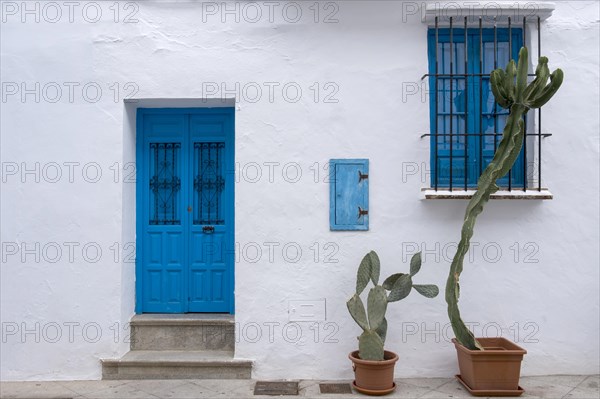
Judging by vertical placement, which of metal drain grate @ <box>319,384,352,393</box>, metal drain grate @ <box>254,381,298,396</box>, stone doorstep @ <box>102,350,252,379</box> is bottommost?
metal drain grate @ <box>254,381,298,396</box>

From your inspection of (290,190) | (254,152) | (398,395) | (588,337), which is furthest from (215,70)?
(588,337)

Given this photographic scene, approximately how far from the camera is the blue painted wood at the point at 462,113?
→ 193 inches

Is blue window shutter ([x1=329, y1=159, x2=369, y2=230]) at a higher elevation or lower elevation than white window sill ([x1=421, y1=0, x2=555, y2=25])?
lower

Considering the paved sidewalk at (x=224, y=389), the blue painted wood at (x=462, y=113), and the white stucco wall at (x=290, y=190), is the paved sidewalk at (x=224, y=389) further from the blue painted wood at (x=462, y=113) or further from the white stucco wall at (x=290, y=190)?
the blue painted wood at (x=462, y=113)

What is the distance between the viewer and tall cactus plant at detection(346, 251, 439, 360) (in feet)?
13.8

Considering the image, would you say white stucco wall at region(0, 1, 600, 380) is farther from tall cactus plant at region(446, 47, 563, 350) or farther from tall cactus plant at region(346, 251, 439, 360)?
tall cactus plant at region(446, 47, 563, 350)

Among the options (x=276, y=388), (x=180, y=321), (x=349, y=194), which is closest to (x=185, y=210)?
(x=180, y=321)

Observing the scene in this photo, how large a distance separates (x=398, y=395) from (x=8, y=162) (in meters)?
4.19

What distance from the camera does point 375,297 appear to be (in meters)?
4.21

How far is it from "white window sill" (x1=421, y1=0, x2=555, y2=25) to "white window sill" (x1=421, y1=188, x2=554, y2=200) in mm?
1658

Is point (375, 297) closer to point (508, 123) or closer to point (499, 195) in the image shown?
point (499, 195)

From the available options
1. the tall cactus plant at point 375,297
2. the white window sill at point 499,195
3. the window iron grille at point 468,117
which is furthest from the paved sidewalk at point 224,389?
the window iron grille at point 468,117

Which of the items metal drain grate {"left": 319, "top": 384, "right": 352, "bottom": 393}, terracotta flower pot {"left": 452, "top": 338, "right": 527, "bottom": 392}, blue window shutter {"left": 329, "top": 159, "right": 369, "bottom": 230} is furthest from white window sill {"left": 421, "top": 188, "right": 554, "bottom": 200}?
metal drain grate {"left": 319, "top": 384, "right": 352, "bottom": 393}

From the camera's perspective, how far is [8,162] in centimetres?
479
